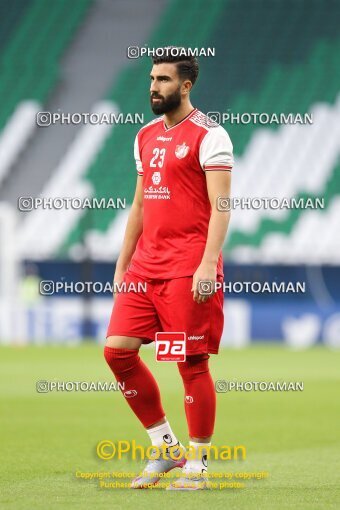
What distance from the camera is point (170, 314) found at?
5410 millimetres

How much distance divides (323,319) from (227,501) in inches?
643

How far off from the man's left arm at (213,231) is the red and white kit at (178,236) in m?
0.06

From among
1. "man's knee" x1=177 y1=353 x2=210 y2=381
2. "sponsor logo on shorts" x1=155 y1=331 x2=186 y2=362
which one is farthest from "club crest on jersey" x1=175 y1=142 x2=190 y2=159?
"man's knee" x1=177 y1=353 x2=210 y2=381

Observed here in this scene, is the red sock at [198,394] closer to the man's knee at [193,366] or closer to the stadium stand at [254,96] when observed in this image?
the man's knee at [193,366]

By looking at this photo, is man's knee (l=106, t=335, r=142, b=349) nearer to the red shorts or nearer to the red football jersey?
the red shorts

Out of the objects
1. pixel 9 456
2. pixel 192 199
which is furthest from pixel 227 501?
pixel 9 456

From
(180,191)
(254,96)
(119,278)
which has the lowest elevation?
(119,278)

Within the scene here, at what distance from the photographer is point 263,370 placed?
14547 mm

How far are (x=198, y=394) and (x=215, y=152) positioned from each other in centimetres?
117

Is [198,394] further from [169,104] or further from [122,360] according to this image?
[169,104]

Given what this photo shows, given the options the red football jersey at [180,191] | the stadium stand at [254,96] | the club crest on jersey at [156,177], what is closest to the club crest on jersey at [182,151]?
the red football jersey at [180,191]

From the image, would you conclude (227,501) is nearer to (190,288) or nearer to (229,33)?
(190,288)

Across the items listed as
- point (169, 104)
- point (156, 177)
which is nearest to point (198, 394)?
point (156, 177)

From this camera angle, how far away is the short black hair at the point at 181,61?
553 cm
